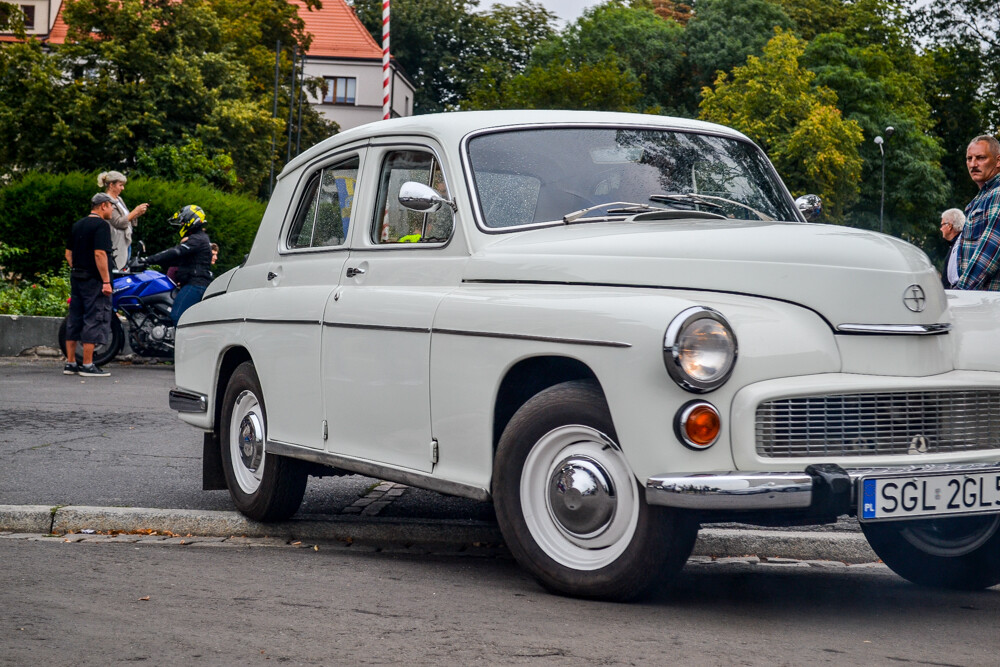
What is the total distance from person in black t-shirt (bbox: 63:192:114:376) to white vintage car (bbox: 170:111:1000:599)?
7.63 metres

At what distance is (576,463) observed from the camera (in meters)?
4.86

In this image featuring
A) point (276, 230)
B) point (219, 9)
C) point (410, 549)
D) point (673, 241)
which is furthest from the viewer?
point (219, 9)

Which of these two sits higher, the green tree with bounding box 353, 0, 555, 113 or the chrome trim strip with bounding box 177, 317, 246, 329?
the green tree with bounding box 353, 0, 555, 113

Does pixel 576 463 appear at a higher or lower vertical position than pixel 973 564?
higher

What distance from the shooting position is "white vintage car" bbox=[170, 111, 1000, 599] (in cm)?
451

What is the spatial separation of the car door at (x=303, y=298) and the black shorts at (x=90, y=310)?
767cm

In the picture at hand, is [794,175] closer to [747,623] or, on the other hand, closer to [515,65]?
[515,65]

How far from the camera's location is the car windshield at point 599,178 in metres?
5.68

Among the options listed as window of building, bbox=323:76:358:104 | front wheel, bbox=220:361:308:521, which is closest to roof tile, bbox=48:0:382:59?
window of building, bbox=323:76:358:104

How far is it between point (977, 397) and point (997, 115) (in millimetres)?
56384

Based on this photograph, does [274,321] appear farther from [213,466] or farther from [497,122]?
[497,122]

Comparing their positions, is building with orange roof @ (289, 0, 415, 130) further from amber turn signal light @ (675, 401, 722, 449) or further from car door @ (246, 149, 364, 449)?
amber turn signal light @ (675, 401, 722, 449)

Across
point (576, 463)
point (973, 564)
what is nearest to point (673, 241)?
point (576, 463)

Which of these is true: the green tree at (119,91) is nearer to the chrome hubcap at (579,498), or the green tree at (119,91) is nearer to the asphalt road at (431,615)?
the asphalt road at (431,615)
